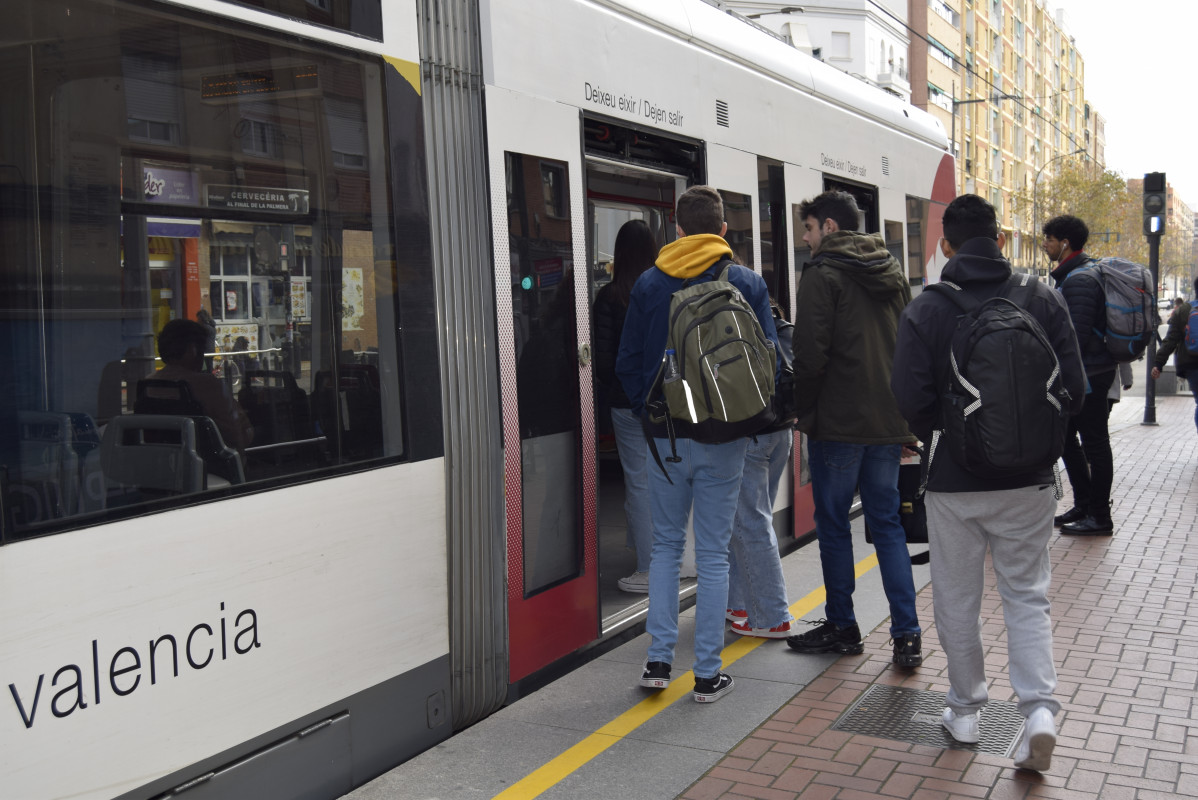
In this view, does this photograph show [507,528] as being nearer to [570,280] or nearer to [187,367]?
[570,280]

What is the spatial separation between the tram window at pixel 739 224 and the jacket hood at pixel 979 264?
2.18 m

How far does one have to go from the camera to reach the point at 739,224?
241 inches

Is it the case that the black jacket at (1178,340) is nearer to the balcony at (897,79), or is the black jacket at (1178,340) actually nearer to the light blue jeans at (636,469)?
the light blue jeans at (636,469)

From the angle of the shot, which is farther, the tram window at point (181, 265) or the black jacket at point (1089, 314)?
the black jacket at point (1089, 314)

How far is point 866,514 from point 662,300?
1324 mm

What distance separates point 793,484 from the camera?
271 inches

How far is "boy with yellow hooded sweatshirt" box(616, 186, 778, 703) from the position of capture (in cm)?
431

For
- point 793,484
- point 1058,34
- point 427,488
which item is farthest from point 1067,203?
point 427,488

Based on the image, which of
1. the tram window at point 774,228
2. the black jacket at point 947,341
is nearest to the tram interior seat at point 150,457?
the black jacket at point 947,341

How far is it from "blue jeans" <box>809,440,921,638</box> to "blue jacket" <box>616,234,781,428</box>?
66cm

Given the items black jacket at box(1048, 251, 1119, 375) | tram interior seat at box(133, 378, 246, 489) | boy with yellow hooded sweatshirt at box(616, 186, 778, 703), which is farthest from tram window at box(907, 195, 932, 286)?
tram interior seat at box(133, 378, 246, 489)

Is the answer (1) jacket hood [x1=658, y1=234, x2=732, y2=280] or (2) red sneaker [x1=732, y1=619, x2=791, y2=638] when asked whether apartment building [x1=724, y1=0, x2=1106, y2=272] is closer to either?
(2) red sneaker [x1=732, y1=619, x2=791, y2=638]

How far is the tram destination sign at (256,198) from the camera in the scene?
9.63 ft

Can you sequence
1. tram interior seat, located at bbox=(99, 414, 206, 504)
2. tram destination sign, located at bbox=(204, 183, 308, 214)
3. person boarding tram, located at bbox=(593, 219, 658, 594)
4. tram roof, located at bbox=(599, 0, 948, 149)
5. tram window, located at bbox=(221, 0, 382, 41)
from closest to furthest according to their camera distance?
tram interior seat, located at bbox=(99, 414, 206, 504), tram destination sign, located at bbox=(204, 183, 308, 214), tram window, located at bbox=(221, 0, 382, 41), tram roof, located at bbox=(599, 0, 948, 149), person boarding tram, located at bbox=(593, 219, 658, 594)
